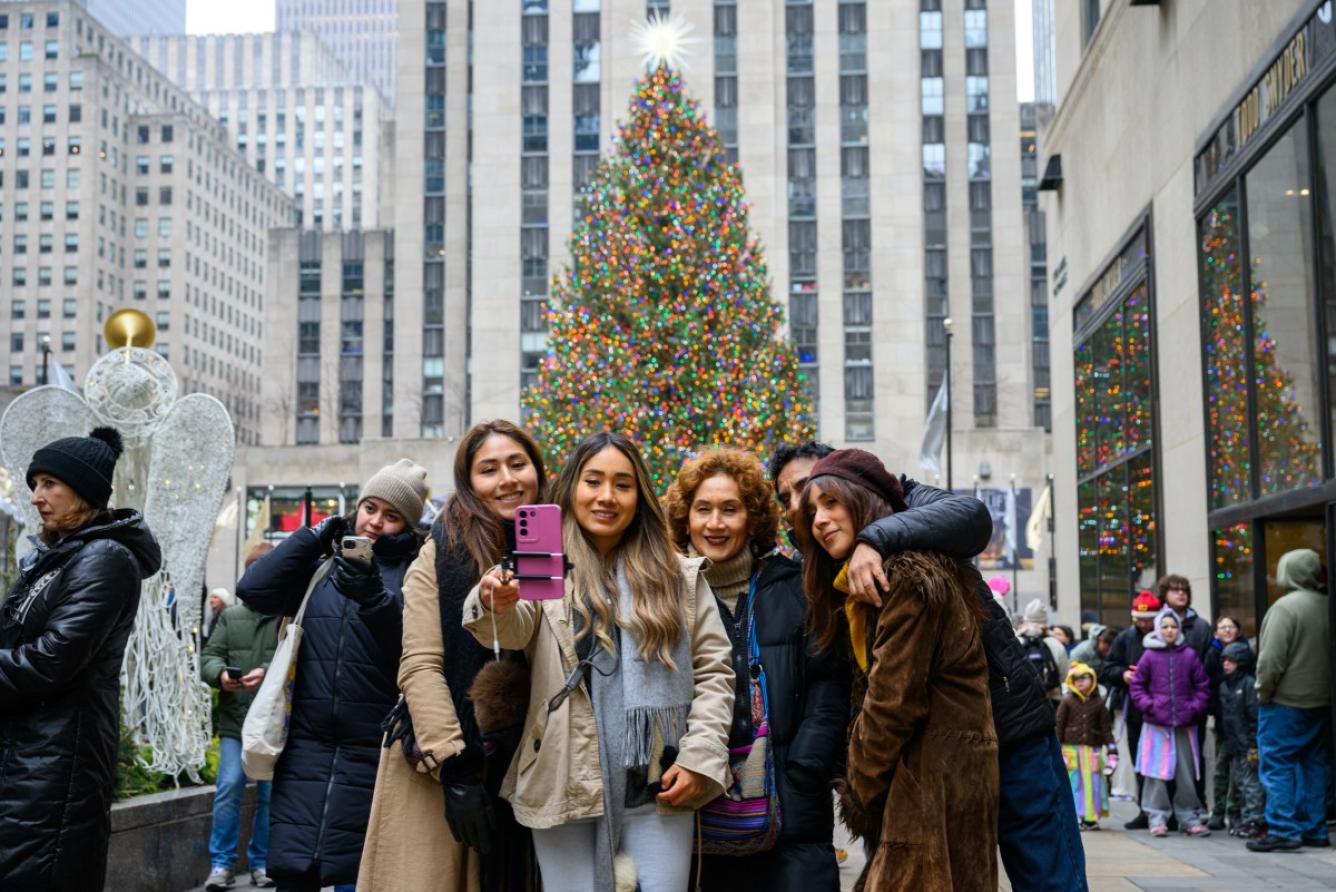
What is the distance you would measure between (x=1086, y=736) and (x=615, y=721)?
31.2 ft

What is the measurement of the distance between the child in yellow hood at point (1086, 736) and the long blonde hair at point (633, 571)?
9132 mm

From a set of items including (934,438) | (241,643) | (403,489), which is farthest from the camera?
(934,438)

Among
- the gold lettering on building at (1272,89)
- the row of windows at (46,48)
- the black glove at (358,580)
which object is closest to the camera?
the black glove at (358,580)

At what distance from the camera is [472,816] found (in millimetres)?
4332

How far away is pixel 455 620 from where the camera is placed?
4641 millimetres

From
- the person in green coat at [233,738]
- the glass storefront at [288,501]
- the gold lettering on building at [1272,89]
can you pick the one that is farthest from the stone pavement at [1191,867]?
the glass storefront at [288,501]

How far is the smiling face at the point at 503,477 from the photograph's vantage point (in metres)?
5.11

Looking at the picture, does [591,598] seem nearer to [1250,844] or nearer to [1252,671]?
[1250,844]

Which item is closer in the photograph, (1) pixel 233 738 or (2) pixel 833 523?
(2) pixel 833 523

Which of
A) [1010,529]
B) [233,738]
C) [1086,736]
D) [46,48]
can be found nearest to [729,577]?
[233,738]

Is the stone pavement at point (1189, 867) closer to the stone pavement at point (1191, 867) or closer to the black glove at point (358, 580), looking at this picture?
the stone pavement at point (1191, 867)

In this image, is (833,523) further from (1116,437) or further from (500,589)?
(1116,437)

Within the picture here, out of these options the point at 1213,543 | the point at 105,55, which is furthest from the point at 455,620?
the point at 105,55

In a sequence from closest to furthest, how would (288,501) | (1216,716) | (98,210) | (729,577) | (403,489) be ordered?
1. (729,577)
2. (403,489)
3. (1216,716)
4. (288,501)
5. (98,210)
